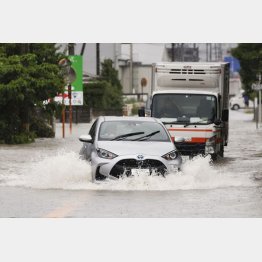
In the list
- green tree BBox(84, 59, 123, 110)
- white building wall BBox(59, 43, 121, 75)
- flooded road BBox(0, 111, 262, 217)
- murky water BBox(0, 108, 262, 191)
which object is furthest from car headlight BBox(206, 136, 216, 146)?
white building wall BBox(59, 43, 121, 75)

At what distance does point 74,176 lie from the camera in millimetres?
18797

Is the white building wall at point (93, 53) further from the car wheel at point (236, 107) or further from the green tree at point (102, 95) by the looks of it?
the green tree at point (102, 95)

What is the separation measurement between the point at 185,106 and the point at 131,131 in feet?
22.8

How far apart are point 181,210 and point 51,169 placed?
6204 mm

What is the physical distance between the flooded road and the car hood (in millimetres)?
475

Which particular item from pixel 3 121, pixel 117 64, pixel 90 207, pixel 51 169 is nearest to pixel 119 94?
pixel 117 64

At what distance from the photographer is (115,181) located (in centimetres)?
1745

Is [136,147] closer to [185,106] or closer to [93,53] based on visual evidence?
[185,106]

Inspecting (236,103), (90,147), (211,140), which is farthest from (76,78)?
(236,103)

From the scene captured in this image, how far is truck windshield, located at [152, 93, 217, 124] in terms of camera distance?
83.7 feet

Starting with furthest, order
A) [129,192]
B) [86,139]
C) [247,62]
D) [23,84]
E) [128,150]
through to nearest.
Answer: [247,62] → [23,84] → [86,139] → [128,150] → [129,192]

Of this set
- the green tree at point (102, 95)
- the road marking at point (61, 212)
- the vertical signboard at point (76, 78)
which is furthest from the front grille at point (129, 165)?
the green tree at point (102, 95)

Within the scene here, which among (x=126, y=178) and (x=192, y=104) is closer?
(x=126, y=178)

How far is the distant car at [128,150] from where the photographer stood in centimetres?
1739
